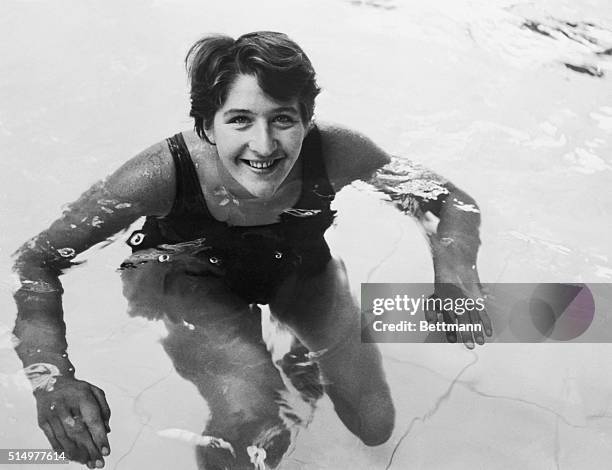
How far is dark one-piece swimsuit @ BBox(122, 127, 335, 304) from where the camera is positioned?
0.86 meters

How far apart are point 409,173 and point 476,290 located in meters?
0.18

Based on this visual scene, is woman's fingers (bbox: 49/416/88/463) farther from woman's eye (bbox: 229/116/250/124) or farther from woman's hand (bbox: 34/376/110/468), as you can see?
woman's eye (bbox: 229/116/250/124)

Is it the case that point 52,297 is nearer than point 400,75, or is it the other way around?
point 52,297

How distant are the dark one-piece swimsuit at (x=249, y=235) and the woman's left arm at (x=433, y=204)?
29 mm

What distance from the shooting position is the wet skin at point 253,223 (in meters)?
0.78

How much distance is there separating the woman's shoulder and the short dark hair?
4 cm

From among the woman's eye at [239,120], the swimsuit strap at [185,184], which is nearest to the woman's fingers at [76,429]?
the swimsuit strap at [185,184]

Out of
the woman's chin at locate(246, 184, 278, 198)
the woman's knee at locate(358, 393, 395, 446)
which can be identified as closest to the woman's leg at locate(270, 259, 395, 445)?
the woman's knee at locate(358, 393, 395, 446)

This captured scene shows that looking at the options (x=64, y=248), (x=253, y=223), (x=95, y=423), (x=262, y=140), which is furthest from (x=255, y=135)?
(x=95, y=423)

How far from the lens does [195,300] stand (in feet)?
2.88

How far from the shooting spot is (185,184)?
848 mm

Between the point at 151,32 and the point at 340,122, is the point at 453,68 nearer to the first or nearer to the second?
the point at 340,122

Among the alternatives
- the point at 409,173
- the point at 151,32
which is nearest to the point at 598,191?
the point at 409,173

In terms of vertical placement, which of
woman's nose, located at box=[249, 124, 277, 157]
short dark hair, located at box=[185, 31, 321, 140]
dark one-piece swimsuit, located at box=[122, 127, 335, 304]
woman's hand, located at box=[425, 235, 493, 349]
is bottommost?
woman's hand, located at box=[425, 235, 493, 349]
